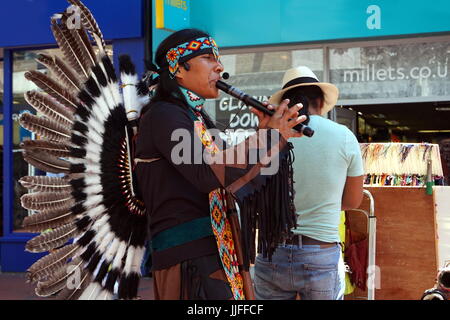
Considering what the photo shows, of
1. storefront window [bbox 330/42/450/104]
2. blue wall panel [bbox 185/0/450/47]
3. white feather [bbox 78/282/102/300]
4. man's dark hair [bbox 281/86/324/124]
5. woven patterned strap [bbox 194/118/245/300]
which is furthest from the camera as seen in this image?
storefront window [bbox 330/42/450/104]

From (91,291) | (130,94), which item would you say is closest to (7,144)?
(130,94)

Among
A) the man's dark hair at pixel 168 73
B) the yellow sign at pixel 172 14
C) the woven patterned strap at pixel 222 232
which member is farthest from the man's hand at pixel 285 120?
the yellow sign at pixel 172 14

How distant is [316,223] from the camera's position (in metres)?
2.91

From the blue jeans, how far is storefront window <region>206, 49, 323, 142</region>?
455 cm

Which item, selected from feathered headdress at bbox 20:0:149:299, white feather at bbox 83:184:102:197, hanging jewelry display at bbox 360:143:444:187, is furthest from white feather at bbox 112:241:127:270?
hanging jewelry display at bbox 360:143:444:187

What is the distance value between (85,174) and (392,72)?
5.27 metres

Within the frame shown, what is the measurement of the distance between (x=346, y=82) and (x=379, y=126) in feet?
2.90

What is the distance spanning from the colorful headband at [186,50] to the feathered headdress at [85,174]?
35 centimetres

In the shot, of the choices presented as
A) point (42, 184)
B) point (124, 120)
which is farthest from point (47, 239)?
point (124, 120)

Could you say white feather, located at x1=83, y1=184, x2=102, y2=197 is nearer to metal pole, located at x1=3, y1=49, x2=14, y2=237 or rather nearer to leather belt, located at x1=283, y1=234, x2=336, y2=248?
leather belt, located at x1=283, y1=234, x2=336, y2=248

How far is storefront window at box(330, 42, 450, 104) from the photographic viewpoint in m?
6.91

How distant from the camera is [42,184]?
8.50ft

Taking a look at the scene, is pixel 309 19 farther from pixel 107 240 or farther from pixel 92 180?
pixel 107 240

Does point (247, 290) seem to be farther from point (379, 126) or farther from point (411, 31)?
point (379, 126)
